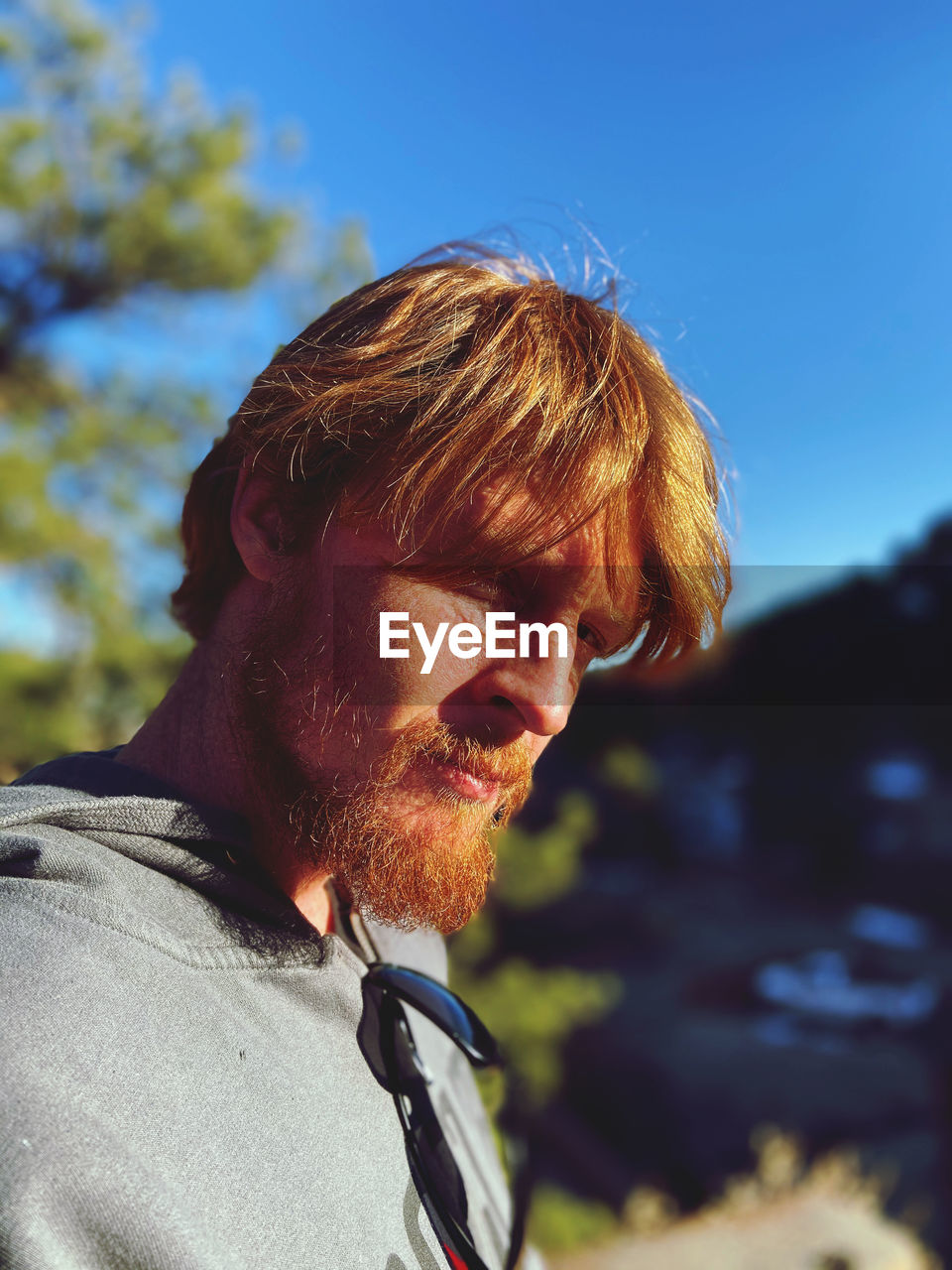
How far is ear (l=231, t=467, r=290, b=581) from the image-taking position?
1.13m

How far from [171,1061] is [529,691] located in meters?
0.50

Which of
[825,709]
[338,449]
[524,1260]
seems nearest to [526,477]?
[338,449]

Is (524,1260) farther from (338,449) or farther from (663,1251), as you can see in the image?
(663,1251)

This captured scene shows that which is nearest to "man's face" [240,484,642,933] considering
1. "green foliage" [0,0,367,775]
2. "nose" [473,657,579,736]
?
"nose" [473,657,579,736]

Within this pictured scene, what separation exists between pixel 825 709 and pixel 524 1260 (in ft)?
34.9

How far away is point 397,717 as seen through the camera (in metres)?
1.04

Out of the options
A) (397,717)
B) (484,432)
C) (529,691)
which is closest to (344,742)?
(397,717)

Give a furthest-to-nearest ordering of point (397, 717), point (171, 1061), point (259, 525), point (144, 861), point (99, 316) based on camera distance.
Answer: point (99, 316), point (259, 525), point (397, 717), point (144, 861), point (171, 1061)

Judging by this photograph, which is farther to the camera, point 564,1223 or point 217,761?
point 564,1223

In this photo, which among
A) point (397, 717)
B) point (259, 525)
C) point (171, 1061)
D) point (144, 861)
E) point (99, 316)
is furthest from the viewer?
point (99, 316)

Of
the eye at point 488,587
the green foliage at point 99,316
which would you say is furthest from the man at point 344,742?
the green foliage at point 99,316

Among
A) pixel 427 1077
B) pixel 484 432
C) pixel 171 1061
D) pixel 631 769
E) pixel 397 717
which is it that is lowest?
pixel 631 769

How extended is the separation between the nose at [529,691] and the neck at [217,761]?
0.88 ft

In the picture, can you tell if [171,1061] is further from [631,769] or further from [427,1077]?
[631,769]
